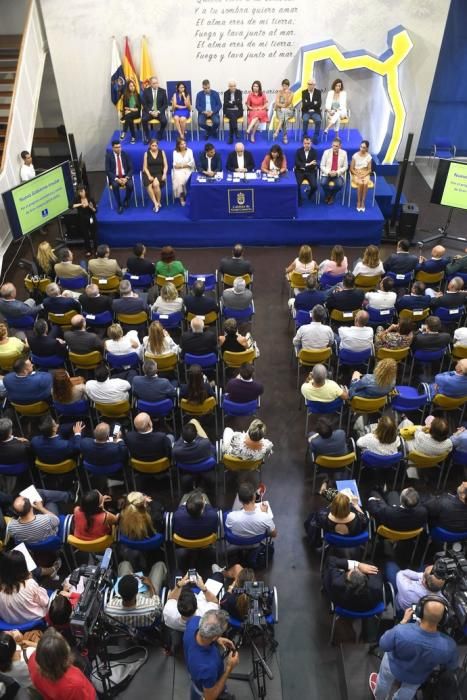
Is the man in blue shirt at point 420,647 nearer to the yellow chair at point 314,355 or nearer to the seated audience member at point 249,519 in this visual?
the seated audience member at point 249,519

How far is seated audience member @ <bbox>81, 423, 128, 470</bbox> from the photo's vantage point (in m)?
5.20

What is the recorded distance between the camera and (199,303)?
7.21 meters

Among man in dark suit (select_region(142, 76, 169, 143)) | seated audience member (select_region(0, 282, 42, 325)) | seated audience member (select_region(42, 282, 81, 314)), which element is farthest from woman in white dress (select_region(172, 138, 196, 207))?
seated audience member (select_region(0, 282, 42, 325))

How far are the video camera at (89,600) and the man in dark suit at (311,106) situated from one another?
30.9 feet

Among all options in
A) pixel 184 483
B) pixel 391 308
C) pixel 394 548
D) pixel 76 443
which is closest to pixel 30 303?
pixel 76 443

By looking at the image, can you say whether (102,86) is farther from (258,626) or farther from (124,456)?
(258,626)

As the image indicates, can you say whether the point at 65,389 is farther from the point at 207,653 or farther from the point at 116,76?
the point at 116,76

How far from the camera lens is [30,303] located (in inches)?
300

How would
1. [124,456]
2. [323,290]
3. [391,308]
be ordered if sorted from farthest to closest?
1. [323,290]
2. [391,308]
3. [124,456]

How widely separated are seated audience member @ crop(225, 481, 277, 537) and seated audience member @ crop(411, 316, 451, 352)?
2.80 metres

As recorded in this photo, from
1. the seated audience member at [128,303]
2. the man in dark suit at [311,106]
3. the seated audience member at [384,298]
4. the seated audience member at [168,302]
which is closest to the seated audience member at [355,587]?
the seated audience member at [384,298]

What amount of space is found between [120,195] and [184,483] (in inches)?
258

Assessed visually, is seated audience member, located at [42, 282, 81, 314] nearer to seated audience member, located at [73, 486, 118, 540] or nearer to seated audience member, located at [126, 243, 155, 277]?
seated audience member, located at [126, 243, 155, 277]

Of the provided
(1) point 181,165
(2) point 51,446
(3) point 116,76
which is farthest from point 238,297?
(3) point 116,76
